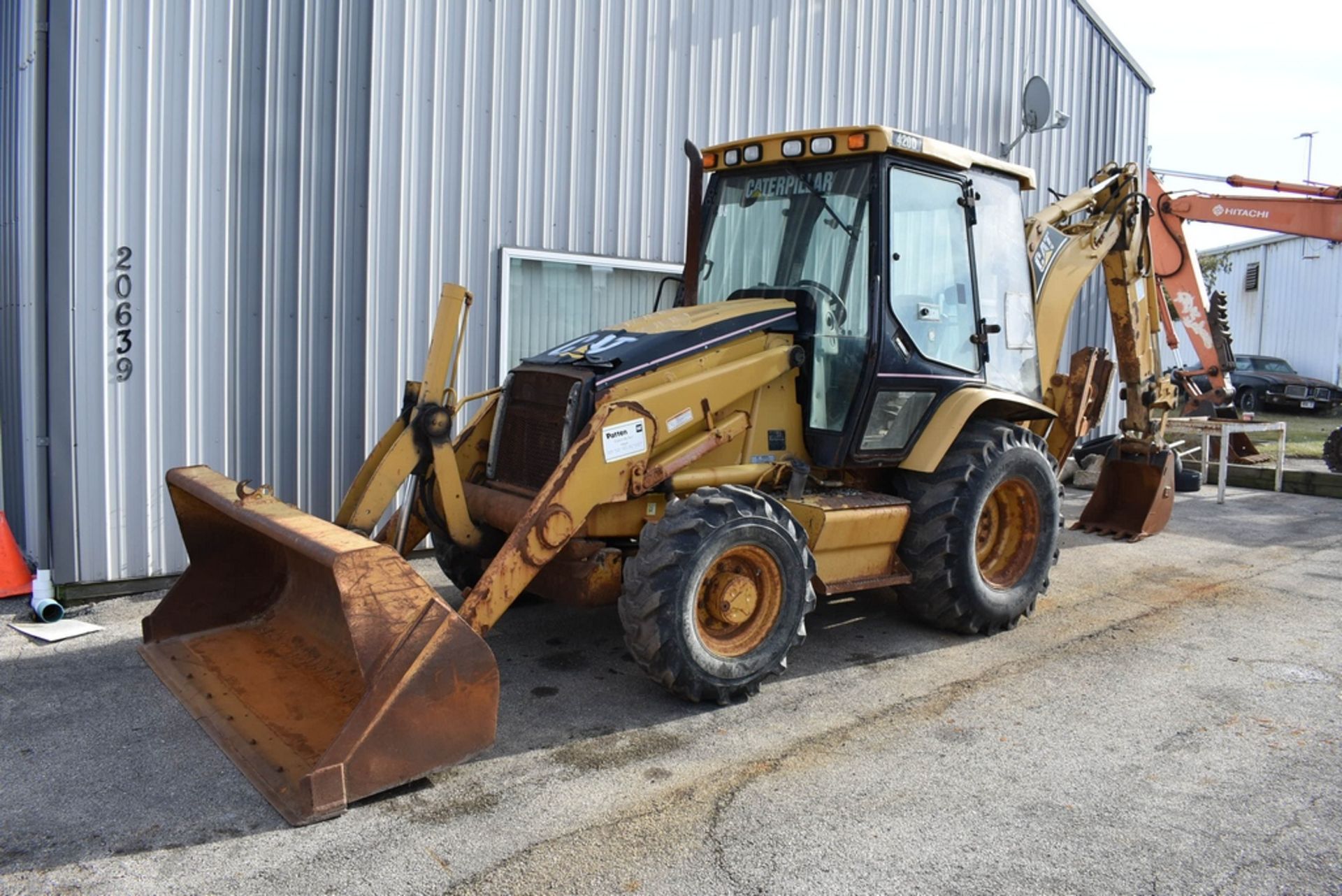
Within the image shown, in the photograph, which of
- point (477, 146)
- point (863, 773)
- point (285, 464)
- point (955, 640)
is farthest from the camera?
point (477, 146)

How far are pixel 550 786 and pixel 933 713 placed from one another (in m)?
1.92

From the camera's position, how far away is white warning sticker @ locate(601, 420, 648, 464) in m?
4.86

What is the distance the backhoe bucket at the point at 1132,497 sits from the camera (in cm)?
869

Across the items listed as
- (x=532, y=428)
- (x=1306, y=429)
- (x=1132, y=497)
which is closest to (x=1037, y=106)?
(x=1132, y=497)

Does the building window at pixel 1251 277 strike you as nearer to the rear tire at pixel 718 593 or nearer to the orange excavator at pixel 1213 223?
the orange excavator at pixel 1213 223

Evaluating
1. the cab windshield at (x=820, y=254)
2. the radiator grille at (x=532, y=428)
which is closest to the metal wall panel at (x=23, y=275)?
the radiator grille at (x=532, y=428)

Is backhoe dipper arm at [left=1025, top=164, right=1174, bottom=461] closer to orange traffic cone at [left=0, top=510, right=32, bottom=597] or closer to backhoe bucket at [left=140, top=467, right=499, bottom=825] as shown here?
backhoe bucket at [left=140, top=467, right=499, bottom=825]

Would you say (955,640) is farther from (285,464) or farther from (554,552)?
(285,464)

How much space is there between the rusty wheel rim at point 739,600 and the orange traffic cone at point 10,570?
4.47 meters

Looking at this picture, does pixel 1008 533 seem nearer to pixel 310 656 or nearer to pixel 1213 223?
pixel 310 656

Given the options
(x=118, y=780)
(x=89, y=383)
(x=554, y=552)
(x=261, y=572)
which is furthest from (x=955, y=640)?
(x=89, y=383)

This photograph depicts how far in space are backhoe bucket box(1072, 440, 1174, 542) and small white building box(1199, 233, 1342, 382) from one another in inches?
894

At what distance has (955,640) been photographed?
612cm

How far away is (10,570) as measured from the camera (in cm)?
655
